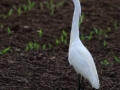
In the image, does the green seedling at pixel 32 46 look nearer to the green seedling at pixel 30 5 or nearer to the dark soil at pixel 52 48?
the dark soil at pixel 52 48

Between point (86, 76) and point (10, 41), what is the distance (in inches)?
110

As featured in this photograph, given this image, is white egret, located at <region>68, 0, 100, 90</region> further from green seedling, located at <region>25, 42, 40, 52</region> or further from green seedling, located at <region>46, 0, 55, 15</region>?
green seedling, located at <region>46, 0, 55, 15</region>

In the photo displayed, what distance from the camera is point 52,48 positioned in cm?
746

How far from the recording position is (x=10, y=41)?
763 cm

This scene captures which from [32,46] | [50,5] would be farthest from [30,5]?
[32,46]

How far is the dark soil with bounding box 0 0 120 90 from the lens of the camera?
5957 mm

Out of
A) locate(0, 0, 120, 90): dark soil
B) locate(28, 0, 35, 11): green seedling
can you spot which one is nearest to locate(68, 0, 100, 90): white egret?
locate(0, 0, 120, 90): dark soil

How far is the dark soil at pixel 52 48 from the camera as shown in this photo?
19.5 feet

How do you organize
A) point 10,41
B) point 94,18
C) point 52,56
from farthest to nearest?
point 94,18, point 10,41, point 52,56

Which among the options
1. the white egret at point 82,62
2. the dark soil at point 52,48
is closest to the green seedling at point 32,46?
the dark soil at point 52,48

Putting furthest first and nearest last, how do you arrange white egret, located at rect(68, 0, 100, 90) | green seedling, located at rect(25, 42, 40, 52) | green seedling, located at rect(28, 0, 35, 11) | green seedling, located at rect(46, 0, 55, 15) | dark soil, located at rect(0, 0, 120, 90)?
green seedling, located at rect(46, 0, 55, 15), green seedling, located at rect(28, 0, 35, 11), green seedling, located at rect(25, 42, 40, 52), dark soil, located at rect(0, 0, 120, 90), white egret, located at rect(68, 0, 100, 90)

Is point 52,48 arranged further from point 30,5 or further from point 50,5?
point 50,5

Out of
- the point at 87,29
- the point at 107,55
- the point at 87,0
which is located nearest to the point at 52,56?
the point at 107,55

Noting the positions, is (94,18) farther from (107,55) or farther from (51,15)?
(107,55)
